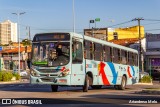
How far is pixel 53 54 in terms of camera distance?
20.9 m

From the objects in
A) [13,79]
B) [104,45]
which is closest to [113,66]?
[104,45]

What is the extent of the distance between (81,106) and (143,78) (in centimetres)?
3080

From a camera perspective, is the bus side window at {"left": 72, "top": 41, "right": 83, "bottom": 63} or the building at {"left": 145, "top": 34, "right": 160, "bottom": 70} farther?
the building at {"left": 145, "top": 34, "right": 160, "bottom": 70}

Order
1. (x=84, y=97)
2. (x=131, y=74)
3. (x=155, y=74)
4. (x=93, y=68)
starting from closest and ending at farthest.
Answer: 1. (x=84, y=97)
2. (x=93, y=68)
3. (x=131, y=74)
4. (x=155, y=74)

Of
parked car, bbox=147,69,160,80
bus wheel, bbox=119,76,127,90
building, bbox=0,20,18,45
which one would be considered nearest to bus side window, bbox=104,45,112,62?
bus wheel, bbox=119,76,127,90

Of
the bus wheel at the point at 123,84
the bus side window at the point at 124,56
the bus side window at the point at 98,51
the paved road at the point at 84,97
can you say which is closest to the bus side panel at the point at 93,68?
the bus side window at the point at 98,51

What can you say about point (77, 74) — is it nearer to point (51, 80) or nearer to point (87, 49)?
point (51, 80)

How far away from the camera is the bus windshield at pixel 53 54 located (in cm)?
2091

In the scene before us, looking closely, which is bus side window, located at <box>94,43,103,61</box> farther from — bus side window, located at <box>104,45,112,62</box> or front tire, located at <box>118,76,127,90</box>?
front tire, located at <box>118,76,127,90</box>

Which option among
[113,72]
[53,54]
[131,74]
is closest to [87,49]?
[53,54]

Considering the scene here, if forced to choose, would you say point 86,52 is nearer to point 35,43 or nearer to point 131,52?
point 35,43

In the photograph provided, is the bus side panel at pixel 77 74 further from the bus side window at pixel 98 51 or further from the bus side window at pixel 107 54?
the bus side window at pixel 107 54

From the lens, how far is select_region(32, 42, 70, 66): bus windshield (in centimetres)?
2091

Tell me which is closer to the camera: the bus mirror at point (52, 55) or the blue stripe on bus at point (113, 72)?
the bus mirror at point (52, 55)
